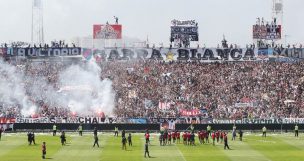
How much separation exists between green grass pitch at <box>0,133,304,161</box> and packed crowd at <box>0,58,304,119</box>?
717 inches

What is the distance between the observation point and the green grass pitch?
51.2 meters

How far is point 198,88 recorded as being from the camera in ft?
307

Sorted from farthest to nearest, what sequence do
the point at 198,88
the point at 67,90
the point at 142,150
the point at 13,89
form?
1. the point at 198,88
2. the point at 13,89
3. the point at 67,90
4. the point at 142,150

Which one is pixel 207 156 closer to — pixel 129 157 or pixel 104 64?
pixel 129 157

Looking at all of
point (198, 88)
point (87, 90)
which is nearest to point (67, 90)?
point (87, 90)

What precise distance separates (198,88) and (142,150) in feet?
126

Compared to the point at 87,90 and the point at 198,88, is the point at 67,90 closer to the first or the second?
the point at 87,90

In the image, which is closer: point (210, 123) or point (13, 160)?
point (13, 160)

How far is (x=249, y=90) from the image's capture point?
304 feet

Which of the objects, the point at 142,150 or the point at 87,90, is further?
the point at 87,90

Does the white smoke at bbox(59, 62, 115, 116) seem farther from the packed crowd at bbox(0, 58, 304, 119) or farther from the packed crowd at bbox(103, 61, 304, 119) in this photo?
the packed crowd at bbox(103, 61, 304, 119)

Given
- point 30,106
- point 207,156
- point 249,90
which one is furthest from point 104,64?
point 207,156

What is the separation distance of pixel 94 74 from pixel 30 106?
39.0 ft

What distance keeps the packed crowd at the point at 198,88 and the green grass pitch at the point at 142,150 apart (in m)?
18.2
